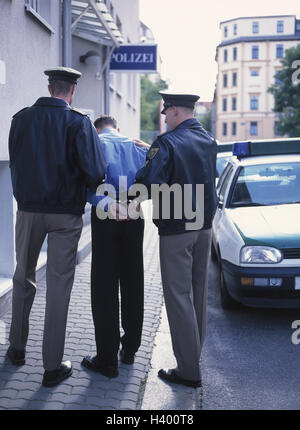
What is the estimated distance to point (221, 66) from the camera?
87750 mm

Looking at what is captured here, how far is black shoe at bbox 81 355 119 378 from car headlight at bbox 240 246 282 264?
6.31 ft

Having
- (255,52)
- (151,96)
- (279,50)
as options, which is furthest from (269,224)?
(151,96)

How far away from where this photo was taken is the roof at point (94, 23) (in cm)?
926

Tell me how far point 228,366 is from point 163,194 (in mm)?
1584

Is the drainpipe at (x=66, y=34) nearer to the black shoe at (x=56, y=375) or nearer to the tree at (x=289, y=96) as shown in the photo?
the black shoe at (x=56, y=375)

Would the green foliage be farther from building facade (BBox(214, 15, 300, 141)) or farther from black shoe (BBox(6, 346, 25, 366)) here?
black shoe (BBox(6, 346, 25, 366))

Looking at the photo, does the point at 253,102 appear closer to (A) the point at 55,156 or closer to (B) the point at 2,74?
(B) the point at 2,74

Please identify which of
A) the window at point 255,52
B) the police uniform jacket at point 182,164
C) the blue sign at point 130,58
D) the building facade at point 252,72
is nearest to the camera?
the police uniform jacket at point 182,164

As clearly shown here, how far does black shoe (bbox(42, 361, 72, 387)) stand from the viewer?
3898mm

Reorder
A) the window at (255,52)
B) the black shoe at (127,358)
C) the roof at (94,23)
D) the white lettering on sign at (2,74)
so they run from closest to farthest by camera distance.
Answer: the black shoe at (127,358), the white lettering on sign at (2,74), the roof at (94,23), the window at (255,52)

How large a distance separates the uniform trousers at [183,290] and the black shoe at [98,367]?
445 millimetres

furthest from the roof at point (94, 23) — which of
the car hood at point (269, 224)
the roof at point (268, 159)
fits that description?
the car hood at point (269, 224)

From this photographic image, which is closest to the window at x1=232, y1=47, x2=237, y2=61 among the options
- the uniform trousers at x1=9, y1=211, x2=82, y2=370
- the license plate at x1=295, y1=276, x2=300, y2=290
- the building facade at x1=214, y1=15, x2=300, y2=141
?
the building facade at x1=214, y1=15, x2=300, y2=141

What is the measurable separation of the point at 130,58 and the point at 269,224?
7779mm
